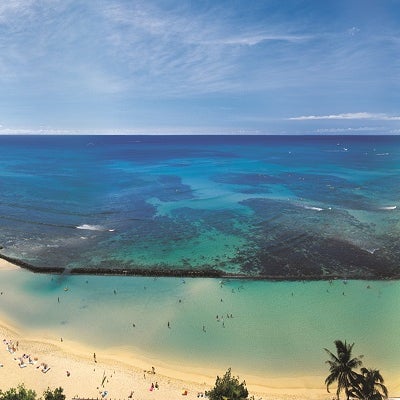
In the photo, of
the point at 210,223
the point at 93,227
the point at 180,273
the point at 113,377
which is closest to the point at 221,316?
the point at 180,273

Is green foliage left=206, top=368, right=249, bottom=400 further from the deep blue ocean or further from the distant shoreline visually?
the deep blue ocean

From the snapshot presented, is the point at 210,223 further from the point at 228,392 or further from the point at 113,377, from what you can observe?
the point at 228,392

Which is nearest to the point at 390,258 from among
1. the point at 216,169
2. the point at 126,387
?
the point at 126,387

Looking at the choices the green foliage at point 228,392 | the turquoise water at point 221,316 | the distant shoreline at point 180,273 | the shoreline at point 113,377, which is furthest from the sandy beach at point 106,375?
the distant shoreline at point 180,273

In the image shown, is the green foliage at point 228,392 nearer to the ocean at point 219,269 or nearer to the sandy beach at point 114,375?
the sandy beach at point 114,375

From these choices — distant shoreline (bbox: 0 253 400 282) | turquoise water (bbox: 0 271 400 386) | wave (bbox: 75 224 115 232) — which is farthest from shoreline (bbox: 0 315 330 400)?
wave (bbox: 75 224 115 232)

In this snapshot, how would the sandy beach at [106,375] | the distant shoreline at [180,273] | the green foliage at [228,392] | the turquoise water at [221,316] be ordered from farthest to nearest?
1. the distant shoreline at [180,273]
2. the turquoise water at [221,316]
3. the sandy beach at [106,375]
4. the green foliage at [228,392]

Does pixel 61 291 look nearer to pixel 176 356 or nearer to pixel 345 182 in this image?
pixel 176 356
